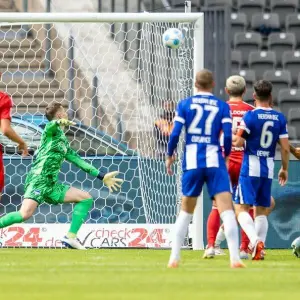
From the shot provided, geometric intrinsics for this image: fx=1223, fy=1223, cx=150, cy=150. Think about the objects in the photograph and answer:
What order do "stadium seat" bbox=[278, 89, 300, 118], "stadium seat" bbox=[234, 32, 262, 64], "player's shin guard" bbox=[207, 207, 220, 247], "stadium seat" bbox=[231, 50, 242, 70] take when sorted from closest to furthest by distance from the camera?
"player's shin guard" bbox=[207, 207, 220, 247] → "stadium seat" bbox=[278, 89, 300, 118] → "stadium seat" bbox=[231, 50, 242, 70] → "stadium seat" bbox=[234, 32, 262, 64]

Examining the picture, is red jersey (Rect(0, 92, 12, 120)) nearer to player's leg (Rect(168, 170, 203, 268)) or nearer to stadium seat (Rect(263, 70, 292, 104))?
player's leg (Rect(168, 170, 203, 268))

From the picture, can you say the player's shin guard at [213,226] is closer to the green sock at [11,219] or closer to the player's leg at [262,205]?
the player's leg at [262,205]

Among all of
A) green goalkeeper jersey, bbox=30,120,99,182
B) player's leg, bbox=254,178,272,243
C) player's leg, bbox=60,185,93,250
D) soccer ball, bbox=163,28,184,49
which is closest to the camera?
player's leg, bbox=254,178,272,243

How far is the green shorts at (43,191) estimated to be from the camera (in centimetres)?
1227

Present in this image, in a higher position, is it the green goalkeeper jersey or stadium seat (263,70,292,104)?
stadium seat (263,70,292,104)

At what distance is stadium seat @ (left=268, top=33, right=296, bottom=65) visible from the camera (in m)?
20.9

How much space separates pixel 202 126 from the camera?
→ 30.0ft

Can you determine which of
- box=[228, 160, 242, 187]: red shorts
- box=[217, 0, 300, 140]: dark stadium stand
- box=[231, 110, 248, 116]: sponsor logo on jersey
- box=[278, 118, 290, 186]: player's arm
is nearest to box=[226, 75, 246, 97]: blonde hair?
box=[231, 110, 248, 116]: sponsor logo on jersey

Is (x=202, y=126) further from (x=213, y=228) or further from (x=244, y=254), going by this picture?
(x=213, y=228)

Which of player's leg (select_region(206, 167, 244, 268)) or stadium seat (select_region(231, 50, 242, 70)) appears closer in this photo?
player's leg (select_region(206, 167, 244, 268))

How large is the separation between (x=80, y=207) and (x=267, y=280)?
491 cm

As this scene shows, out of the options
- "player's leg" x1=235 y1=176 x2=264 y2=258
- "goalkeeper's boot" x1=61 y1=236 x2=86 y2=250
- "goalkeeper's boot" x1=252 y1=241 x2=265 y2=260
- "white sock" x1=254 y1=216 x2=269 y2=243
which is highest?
"player's leg" x1=235 y1=176 x2=264 y2=258

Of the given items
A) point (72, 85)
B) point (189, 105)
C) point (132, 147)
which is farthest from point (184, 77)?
point (189, 105)

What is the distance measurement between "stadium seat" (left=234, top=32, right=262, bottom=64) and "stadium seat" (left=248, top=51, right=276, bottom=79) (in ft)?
0.79
